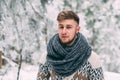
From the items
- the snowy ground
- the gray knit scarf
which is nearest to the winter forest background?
the snowy ground

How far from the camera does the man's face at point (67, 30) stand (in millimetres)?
2620

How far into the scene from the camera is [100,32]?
531 inches

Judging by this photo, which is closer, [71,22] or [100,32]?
[71,22]

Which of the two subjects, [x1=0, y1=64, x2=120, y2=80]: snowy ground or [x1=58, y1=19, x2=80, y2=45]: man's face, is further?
[x1=0, y1=64, x2=120, y2=80]: snowy ground

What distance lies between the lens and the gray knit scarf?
8.68 ft

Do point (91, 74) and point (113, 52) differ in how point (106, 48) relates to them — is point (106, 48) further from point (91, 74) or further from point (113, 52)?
point (91, 74)

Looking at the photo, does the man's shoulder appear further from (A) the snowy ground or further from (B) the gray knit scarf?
(A) the snowy ground

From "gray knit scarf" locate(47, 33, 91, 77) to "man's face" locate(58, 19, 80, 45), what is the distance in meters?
0.05

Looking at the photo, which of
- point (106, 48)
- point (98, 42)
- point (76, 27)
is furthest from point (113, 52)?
point (76, 27)

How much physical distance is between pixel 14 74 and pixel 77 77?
5.56 metres

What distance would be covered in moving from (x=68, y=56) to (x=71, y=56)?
0.02 m

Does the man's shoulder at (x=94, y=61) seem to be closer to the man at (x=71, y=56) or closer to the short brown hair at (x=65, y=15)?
the man at (x=71, y=56)

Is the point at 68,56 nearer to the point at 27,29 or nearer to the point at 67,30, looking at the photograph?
the point at 67,30

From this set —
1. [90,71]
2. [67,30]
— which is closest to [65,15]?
[67,30]
